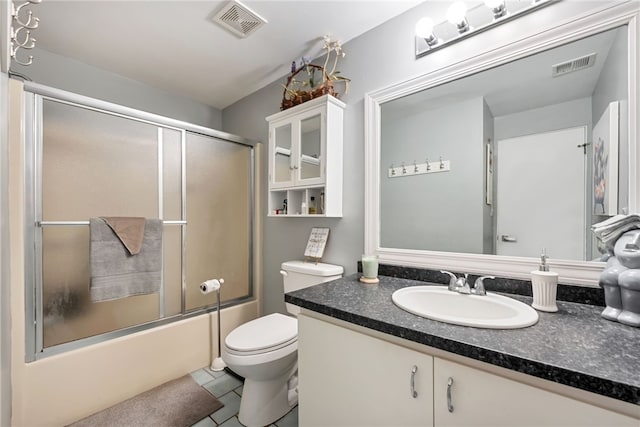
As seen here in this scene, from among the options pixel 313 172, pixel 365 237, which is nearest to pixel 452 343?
pixel 365 237

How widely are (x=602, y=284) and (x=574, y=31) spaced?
95cm

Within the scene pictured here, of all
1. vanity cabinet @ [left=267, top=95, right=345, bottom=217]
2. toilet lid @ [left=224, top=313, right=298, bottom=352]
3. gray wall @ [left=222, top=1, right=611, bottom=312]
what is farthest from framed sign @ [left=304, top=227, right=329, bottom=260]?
toilet lid @ [left=224, top=313, right=298, bottom=352]

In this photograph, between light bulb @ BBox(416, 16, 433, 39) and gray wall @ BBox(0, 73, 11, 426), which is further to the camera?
light bulb @ BBox(416, 16, 433, 39)

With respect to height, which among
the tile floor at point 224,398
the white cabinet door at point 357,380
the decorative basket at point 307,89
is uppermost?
the decorative basket at point 307,89

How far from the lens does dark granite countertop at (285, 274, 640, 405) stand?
564 mm

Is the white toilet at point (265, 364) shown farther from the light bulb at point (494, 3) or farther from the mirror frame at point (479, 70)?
the light bulb at point (494, 3)

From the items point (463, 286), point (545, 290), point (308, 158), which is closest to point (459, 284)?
point (463, 286)

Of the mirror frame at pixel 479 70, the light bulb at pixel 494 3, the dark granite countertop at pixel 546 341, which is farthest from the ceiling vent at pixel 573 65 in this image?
the dark granite countertop at pixel 546 341

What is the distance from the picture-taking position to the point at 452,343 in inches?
28.1

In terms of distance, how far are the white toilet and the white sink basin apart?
587 millimetres

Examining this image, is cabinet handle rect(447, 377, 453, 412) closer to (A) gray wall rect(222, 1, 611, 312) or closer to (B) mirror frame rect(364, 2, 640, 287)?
(B) mirror frame rect(364, 2, 640, 287)

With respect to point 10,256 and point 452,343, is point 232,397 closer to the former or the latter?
point 10,256

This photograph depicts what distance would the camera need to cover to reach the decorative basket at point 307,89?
66.2 inches

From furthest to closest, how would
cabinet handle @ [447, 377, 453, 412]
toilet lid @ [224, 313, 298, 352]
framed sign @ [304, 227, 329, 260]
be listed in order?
framed sign @ [304, 227, 329, 260] → toilet lid @ [224, 313, 298, 352] → cabinet handle @ [447, 377, 453, 412]
